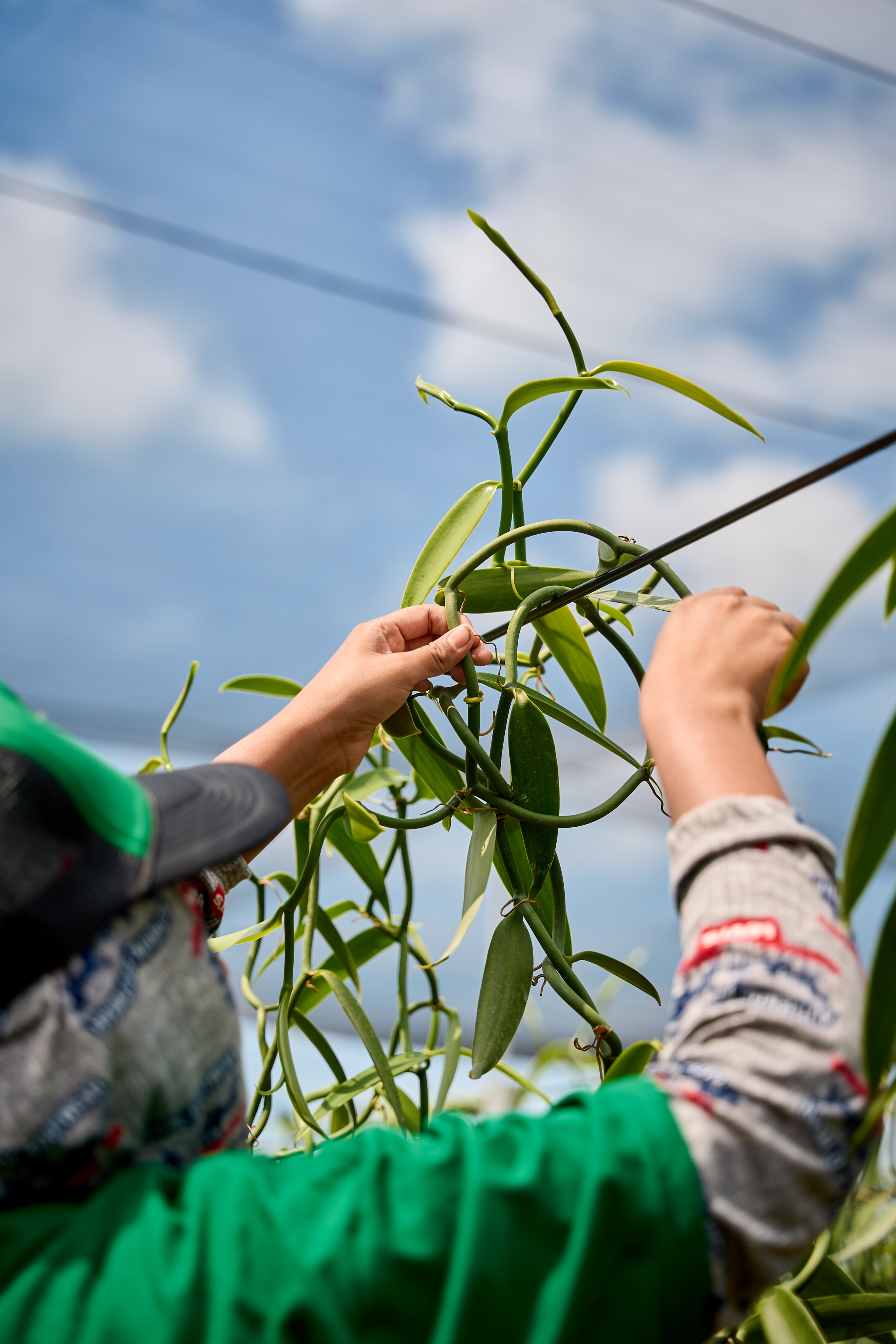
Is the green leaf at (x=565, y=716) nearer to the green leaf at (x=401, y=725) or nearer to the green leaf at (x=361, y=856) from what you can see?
the green leaf at (x=401, y=725)

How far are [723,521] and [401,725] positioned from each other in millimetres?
297

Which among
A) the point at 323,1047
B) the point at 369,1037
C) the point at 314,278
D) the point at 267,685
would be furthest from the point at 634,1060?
the point at 314,278

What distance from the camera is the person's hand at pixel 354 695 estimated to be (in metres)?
0.59

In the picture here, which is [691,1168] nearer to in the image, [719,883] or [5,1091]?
[719,883]

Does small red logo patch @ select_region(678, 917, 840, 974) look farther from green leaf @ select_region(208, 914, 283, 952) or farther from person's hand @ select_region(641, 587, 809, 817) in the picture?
green leaf @ select_region(208, 914, 283, 952)

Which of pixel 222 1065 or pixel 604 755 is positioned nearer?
pixel 222 1065

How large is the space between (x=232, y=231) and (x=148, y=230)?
0.40ft

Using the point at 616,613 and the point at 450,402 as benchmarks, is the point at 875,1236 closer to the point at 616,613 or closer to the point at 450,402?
the point at 616,613

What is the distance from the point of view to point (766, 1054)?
0.29 metres

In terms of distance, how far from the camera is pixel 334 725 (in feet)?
2.00

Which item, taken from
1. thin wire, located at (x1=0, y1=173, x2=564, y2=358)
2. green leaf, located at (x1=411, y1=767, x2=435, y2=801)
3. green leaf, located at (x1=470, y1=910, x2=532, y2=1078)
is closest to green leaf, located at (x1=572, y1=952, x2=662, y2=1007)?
green leaf, located at (x1=470, y1=910, x2=532, y2=1078)

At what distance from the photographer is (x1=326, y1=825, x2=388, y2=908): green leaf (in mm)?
756

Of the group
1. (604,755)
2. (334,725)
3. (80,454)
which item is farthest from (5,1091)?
(604,755)

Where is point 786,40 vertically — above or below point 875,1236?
above
